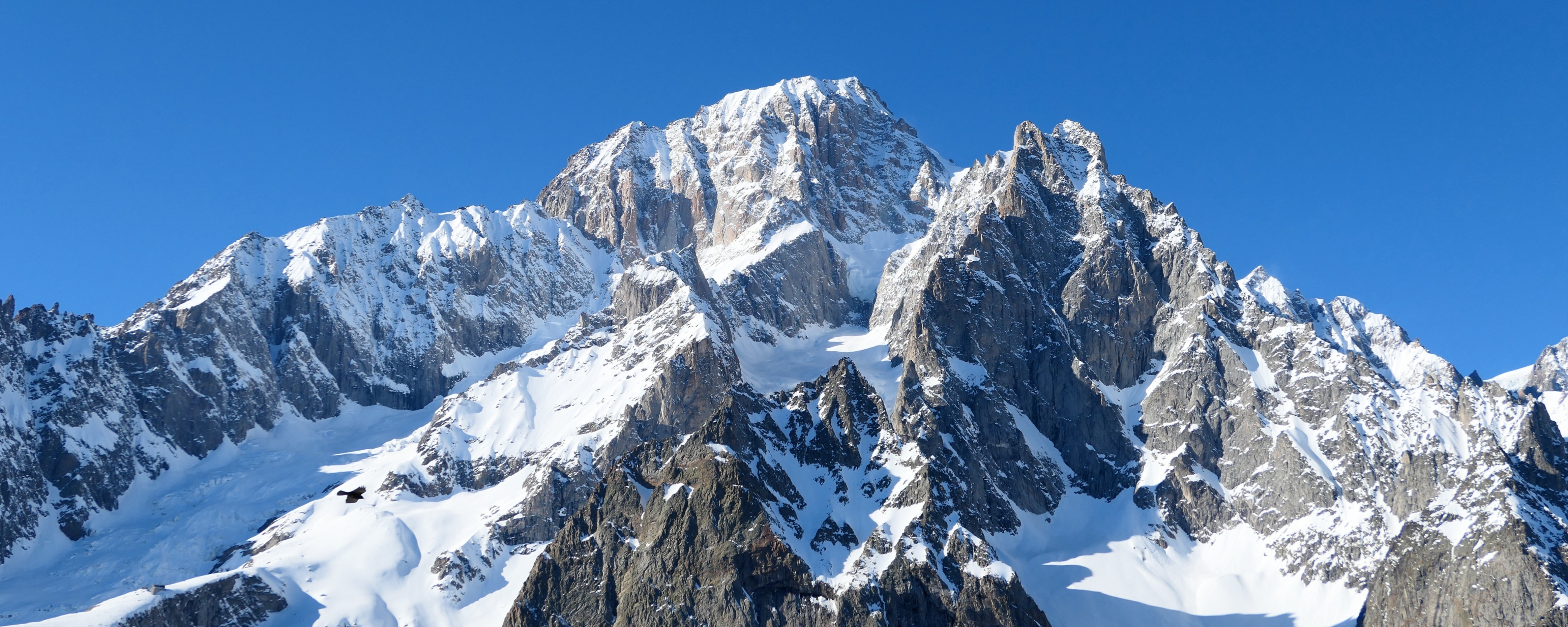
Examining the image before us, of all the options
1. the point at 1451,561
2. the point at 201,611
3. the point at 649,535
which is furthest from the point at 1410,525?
the point at 201,611

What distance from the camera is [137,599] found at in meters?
189

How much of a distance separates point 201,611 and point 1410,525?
161 metres

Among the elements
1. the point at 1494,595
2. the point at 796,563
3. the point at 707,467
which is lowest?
the point at 1494,595

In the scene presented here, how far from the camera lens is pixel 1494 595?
172750mm

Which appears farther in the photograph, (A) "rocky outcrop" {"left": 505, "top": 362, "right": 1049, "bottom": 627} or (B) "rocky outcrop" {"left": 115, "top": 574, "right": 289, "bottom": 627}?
(B) "rocky outcrop" {"left": 115, "top": 574, "right": 289, "bottom": 627}

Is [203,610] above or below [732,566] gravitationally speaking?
above

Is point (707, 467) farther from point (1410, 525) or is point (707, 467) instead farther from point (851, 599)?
point (1410, 525)

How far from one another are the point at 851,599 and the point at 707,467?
25.7m

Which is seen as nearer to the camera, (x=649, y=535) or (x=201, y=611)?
(x=649, y=535)

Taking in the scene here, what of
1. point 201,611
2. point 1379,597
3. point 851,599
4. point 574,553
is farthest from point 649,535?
point 1379,597

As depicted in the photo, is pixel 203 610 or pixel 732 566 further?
pixel 203 610

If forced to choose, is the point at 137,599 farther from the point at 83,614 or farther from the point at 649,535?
the point at 649,535

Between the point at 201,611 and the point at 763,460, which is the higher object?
the point at 763,460

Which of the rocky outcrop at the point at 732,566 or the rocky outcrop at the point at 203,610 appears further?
the rocky outcrop at the point at 203,610
